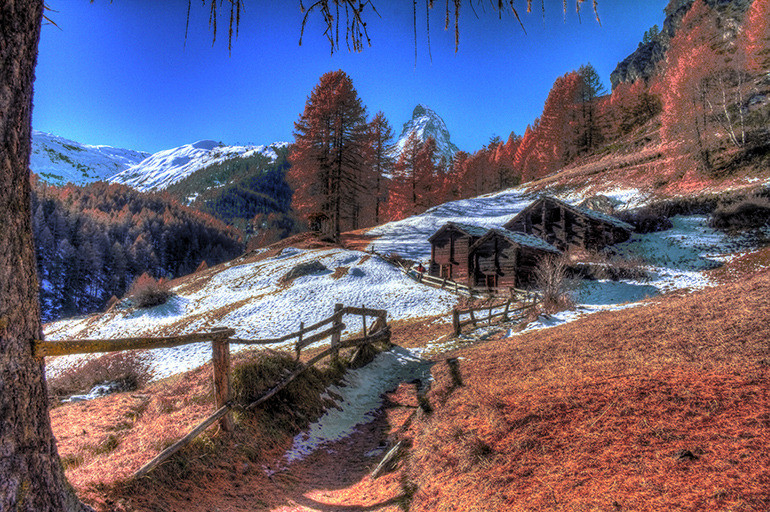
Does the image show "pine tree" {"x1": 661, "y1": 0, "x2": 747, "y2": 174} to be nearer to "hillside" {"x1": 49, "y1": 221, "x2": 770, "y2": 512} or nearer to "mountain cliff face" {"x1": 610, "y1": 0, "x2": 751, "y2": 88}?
"hillside" {"x1": 49, "y1": 221, "x2": 770, "y2": 512}

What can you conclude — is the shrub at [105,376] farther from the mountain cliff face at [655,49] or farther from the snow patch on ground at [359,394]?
the mountain cliff face at [655,49]

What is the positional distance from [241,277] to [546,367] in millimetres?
26932

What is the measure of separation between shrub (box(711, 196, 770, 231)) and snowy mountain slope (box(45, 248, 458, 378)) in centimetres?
1865

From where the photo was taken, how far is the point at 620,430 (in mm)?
3164

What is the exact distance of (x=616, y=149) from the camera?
49.5 metres

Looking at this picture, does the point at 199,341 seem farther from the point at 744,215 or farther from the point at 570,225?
the point at 744,215

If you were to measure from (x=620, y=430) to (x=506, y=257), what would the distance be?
844 inches

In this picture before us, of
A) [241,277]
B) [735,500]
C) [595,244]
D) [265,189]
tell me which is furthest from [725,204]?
[265,189]

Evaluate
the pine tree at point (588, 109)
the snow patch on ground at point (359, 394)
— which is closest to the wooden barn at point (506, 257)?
the snow patch on ground at point (359, 394)

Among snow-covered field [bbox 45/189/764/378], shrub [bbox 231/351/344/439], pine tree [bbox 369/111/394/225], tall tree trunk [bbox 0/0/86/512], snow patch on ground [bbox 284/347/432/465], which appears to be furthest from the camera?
pine tree [bbox 369/111/394/225]

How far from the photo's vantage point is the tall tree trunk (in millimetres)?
1943

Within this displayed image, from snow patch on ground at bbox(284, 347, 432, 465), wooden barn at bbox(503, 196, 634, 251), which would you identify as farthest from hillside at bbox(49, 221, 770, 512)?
wooden barn at bbox(503, 196, 634, 251)

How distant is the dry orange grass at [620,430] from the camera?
2.36 meters

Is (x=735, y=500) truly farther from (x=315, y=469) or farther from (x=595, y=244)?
(x=595, y=244)
